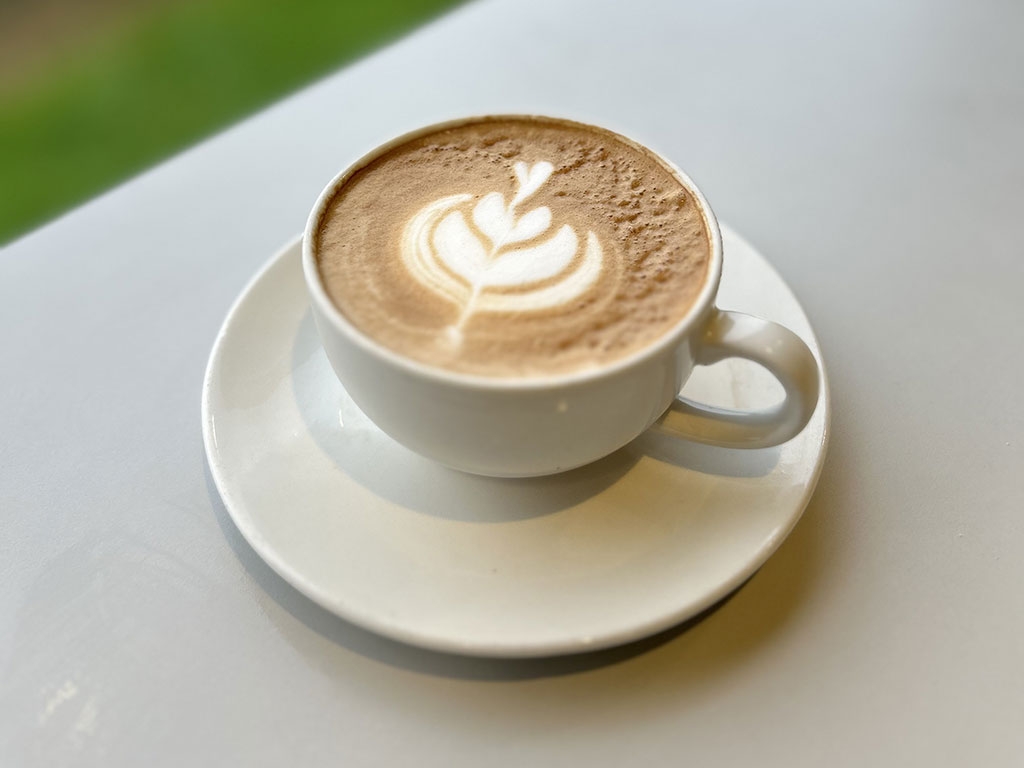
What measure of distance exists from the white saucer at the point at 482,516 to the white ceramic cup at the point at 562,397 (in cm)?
5

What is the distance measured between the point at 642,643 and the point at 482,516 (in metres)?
0.19

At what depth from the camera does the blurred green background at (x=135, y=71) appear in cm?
235

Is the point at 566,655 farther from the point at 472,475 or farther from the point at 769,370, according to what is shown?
the point at 769,370

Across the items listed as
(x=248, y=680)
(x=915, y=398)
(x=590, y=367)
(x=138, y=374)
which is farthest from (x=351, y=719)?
(x=915, y=398)

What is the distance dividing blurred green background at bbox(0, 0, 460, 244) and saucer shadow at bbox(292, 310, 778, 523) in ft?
5.33

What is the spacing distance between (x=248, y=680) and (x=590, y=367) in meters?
0.41

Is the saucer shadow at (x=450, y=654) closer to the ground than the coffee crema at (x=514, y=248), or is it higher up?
closer to the ground

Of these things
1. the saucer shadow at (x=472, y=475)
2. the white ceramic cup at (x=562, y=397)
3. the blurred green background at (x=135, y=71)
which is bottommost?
the blurred green background at (x=135, y=71)

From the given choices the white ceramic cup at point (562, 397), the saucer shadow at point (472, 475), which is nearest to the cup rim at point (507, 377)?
the white ceramic cup at point (562, 397)

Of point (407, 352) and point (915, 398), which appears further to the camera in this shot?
point (915, 398)

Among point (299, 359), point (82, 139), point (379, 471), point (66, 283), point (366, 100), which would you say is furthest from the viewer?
point (82, 139)

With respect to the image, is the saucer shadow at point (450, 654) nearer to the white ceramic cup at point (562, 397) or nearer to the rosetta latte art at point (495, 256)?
the white ceramic cup at point (562, 397)

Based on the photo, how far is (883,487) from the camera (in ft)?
3.00

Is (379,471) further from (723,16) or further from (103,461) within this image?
(723,16)
